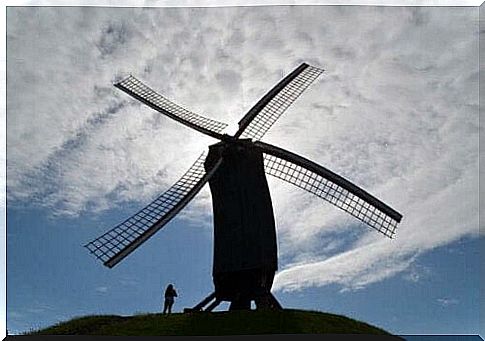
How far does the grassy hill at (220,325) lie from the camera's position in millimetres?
12305

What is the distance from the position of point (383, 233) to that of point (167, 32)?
166 inches

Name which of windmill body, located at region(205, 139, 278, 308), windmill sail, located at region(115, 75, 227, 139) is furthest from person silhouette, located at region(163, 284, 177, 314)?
windmill sail, located at region(115, 75, 227, 139)

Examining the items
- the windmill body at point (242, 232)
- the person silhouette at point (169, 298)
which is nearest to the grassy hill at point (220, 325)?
the person silhouette at point (169, 298)

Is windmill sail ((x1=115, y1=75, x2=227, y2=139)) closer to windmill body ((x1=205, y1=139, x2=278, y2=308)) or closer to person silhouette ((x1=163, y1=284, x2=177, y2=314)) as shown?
windmill body ((x1=205, y1=139, x2=278, y2=308))

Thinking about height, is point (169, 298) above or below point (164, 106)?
below

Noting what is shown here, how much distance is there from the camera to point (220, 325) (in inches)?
491

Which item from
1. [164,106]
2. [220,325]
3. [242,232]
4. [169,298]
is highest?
[164,106]

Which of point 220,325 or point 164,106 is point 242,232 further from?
point 164,106

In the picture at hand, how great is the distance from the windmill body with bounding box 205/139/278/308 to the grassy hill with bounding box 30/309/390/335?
0.41m

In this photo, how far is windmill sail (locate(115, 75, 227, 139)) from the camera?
542 inches

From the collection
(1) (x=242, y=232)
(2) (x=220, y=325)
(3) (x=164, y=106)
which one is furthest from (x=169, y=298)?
(3) (x=164, y=106)

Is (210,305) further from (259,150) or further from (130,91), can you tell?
(130,91)

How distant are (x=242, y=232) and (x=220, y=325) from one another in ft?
4.08

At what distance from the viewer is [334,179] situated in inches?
539
